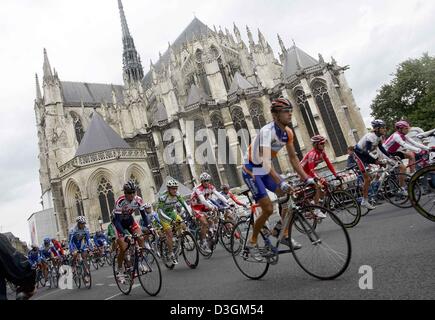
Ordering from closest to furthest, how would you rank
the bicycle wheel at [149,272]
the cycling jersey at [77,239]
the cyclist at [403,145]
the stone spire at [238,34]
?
1. the bicycle wheel at [149,272]
2. the cyclist at [403,145]
3. the cycling jersey at [77,239]
4. the stone spire at [238,34]

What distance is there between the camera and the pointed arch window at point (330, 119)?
2661 centimetres

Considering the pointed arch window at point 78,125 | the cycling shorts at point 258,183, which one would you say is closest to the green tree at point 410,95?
the cycling shorts at point 258,183

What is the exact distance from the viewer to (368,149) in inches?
256

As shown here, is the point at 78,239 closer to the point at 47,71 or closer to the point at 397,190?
the point at 397,190

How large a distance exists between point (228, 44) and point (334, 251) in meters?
36.1

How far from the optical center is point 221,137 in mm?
30453

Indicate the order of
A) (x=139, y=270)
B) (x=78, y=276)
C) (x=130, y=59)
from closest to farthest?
(x=139, y=270) → (x=78, y=276) → (x=130, y=59)

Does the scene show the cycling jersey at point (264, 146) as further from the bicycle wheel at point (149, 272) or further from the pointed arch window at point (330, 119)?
the pointed arch window at point (330, 119)

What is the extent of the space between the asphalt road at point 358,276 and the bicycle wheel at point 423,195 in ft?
0.83

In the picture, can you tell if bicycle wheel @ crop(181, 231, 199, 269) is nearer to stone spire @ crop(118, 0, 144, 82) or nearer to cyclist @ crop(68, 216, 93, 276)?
cyclist @ crop(68, 216, 93, 276)

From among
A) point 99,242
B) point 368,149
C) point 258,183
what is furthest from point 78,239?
point 368,149

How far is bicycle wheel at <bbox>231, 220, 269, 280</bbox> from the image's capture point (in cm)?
402

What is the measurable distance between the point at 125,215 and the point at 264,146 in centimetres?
300

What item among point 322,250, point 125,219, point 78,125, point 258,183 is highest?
point 78,125
